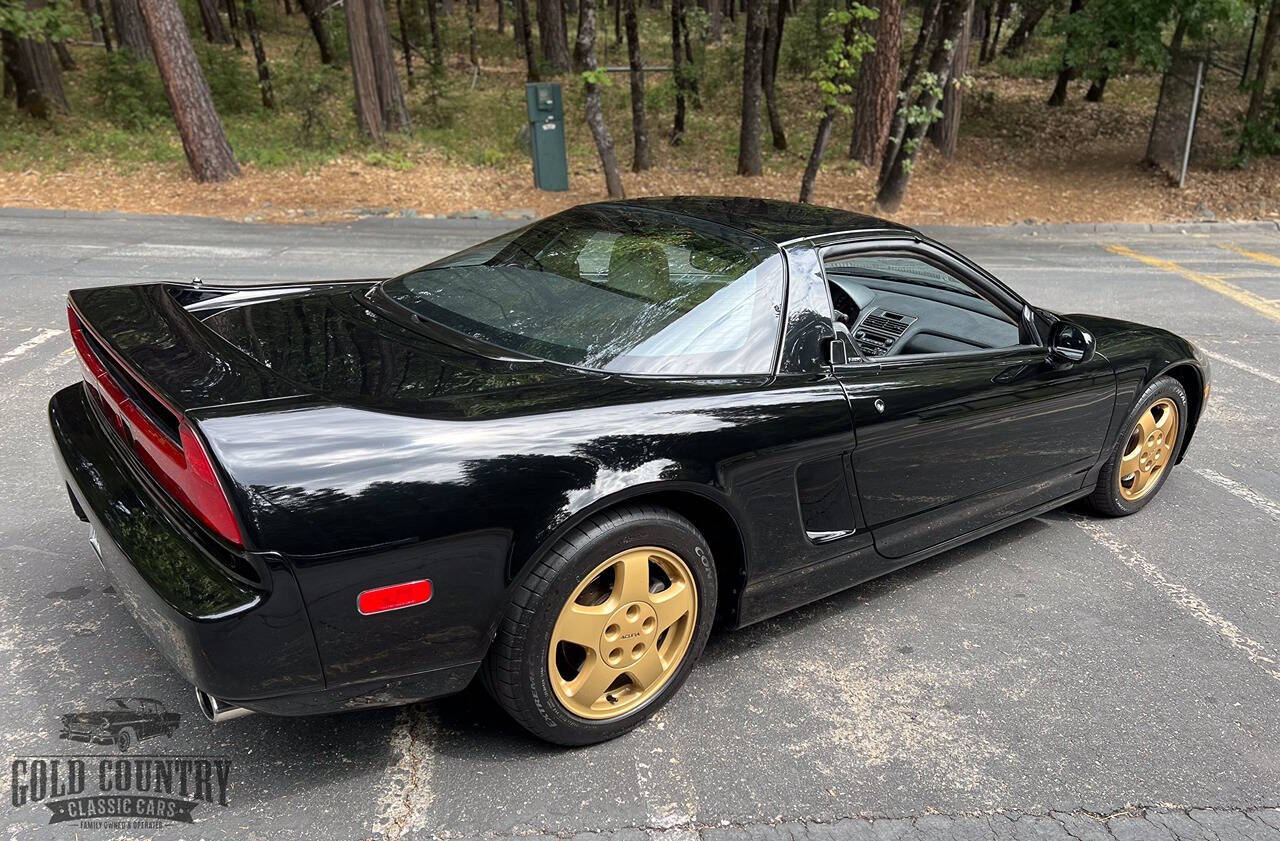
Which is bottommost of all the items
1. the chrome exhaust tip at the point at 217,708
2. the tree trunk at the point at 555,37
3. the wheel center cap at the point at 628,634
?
the wheel center cap at the point at 628,634

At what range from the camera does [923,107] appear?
40.6 feet

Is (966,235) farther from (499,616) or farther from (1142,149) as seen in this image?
(499,616)

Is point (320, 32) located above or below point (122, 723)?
above

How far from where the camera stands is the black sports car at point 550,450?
2092 mm

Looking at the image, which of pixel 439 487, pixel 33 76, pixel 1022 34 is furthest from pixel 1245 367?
pixel 1022 34

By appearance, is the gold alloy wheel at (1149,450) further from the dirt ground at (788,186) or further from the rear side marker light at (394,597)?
the dirt ground at (788,186)

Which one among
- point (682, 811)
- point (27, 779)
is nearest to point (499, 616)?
point (682, 811)

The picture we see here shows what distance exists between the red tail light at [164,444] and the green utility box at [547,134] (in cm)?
1194

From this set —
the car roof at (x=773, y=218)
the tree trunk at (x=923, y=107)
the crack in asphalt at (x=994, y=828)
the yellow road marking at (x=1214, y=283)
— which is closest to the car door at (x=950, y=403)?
the car roof at (x=773, y=218)

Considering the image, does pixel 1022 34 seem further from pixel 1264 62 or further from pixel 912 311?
pixel 912 311

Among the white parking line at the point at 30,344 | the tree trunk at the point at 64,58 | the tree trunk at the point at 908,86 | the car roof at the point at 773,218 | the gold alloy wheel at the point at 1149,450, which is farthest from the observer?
the tree trunk at the point at 64,58

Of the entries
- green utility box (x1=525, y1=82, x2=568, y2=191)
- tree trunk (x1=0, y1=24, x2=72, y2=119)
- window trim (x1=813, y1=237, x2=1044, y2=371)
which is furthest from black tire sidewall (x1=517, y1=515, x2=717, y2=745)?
tree trunk (x1=0, y1=24, x2=72, y2=119)

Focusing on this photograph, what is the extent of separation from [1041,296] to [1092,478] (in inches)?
207

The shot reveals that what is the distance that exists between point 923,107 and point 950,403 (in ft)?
34.4
